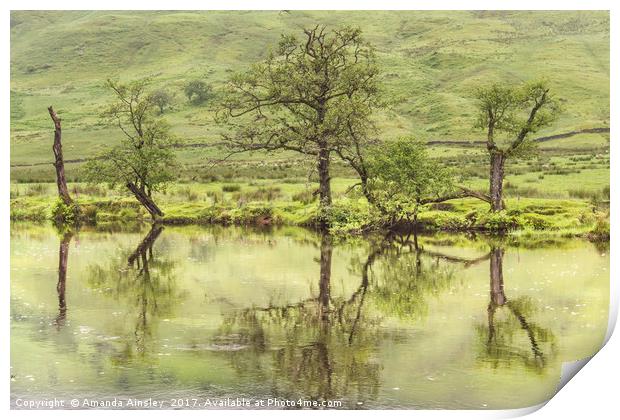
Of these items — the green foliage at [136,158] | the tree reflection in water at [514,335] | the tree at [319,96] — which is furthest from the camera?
the green foliage at [136,158]

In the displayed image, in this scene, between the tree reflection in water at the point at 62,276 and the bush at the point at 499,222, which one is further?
the bush at the point at 499,222

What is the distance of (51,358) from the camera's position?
45.2 ft

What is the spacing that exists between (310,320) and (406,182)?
1211cm

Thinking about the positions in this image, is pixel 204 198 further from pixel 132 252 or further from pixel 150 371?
pixel 150 371

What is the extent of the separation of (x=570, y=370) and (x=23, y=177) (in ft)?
96.2

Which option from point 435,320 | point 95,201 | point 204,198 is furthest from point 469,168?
point 435,320

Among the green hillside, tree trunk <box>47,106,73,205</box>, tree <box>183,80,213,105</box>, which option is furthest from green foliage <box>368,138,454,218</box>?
tree <box>183,80,213,105</box>

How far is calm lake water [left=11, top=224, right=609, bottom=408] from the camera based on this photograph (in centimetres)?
1281

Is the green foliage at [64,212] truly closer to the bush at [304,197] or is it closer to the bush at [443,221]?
the bush at [304,197]

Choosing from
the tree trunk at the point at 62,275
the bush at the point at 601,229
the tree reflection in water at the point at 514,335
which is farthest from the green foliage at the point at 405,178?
the tree trunk at the point at 62,275

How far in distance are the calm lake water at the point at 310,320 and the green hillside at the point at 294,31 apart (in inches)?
833

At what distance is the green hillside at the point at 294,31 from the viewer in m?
48.1

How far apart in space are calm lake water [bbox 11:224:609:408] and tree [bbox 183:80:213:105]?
99.0 feet

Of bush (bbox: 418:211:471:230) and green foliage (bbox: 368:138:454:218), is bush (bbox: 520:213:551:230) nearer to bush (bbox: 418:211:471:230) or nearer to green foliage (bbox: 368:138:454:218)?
bush (bbox: 418:211:471:230)
